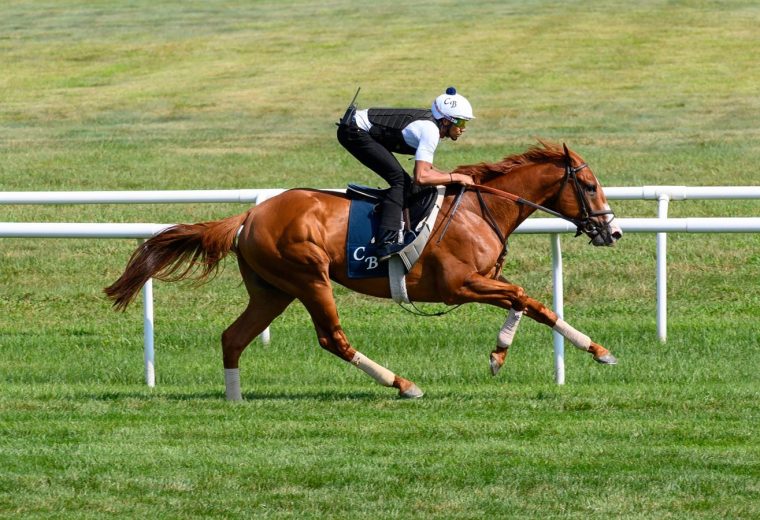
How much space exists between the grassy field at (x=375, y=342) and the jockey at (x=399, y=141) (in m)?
0.99

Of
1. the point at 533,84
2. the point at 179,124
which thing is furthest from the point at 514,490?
the point at 533,84

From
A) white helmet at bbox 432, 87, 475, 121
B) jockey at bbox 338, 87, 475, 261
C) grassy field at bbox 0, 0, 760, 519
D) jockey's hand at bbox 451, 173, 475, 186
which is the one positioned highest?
white helmet at bbox 432, 87, 475, 121

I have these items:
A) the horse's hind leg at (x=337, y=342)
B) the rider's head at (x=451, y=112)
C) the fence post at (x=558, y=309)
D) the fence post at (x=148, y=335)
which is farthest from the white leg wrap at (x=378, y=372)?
the fence post at (x=148, y=335)

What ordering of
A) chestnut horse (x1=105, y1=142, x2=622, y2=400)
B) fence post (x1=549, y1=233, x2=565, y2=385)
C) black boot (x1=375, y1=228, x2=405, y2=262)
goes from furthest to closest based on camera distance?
fence post (x1=549, y1=233, x2=565, y2=385), chestnut horse (x1=105, y1=142, x2=622, y2=400), black boot (x1=375, y1=228, x2=405, y2=262)

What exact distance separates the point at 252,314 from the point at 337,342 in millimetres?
582

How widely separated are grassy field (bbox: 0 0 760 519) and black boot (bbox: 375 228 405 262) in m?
0.79

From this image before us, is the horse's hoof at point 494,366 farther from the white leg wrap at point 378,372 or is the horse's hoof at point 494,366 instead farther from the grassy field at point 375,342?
the white leg wrap at point 378,372

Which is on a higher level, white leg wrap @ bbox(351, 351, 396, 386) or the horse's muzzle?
the horse's muzzle

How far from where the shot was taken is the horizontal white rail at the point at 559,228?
8719mm

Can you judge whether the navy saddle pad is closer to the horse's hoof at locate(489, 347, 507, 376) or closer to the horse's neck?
the horse's neck

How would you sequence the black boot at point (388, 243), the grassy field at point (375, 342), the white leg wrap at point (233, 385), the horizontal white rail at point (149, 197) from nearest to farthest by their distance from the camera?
the grassy field at point (375, 342), the black boot at point (388, 243), the white leg wrap at point (233, 385), the horizontal white rail at point (149, 197)

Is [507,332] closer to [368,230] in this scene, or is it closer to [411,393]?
[411,393]

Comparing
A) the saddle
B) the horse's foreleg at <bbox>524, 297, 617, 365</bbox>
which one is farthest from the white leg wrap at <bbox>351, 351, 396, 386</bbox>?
the horse's foreleg at <bbox>524, 297, 617, 365</bbox>

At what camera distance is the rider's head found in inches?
316
